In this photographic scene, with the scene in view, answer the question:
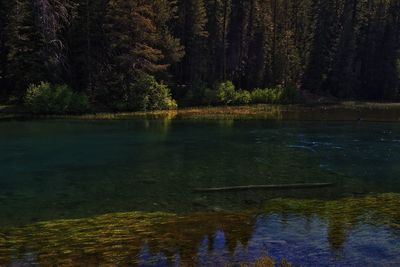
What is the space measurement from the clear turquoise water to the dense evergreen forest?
48.0 ft

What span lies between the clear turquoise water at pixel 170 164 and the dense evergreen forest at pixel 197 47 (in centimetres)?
1462

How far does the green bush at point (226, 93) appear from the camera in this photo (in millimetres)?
61781

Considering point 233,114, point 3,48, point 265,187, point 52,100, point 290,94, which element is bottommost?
point 265,187

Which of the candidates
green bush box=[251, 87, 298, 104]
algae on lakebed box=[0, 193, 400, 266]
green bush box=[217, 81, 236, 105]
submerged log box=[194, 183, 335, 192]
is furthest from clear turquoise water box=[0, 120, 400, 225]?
green bush box=[251, 87, 298, 104]

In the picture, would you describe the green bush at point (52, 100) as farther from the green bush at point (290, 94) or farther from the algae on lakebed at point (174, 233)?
the algae on lakebed at point (174, 233)

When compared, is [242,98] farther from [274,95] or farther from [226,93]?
[274,95]

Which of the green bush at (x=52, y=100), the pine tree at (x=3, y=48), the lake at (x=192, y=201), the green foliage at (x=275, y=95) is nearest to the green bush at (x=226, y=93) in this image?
the green foliage at (x=275, y=95)

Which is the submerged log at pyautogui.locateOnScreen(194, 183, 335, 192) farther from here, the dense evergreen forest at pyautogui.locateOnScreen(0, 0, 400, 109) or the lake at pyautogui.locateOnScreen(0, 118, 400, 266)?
the dense evergreen forest at pyautogui.locateOnScreen(0, 0, 400, 109)

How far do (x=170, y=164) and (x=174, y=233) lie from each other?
11666 millimetres

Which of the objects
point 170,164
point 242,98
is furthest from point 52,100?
point 170,164

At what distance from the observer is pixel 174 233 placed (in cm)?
1327

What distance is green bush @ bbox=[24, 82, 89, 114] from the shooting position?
1882 inches

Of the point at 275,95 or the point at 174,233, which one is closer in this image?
the point at 174,233

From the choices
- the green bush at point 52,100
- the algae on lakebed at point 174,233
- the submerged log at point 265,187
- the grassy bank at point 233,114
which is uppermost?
the green bush at point 52,100
